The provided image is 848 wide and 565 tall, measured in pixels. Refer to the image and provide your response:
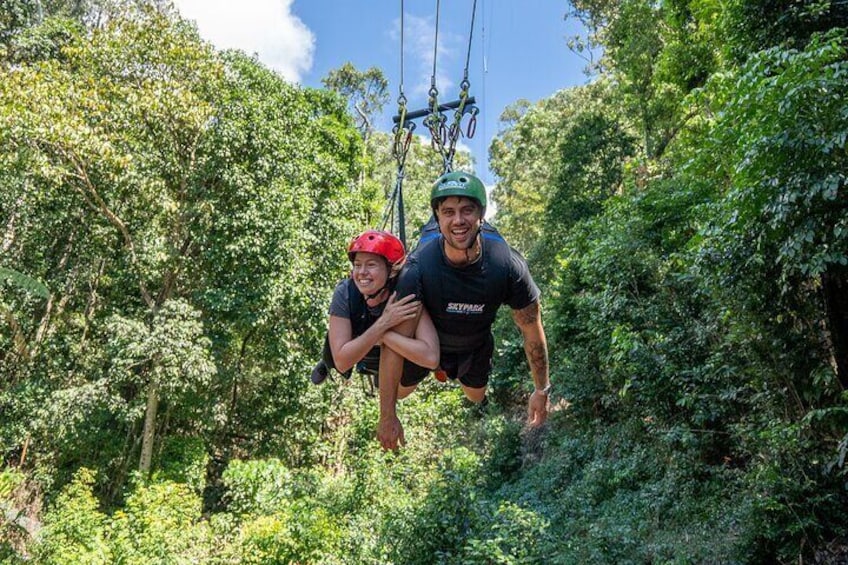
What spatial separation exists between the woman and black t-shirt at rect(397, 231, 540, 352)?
0.11m

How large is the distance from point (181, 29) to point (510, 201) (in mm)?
17574

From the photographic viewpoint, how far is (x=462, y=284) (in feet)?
9.32

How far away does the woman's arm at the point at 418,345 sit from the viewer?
8.75 feet

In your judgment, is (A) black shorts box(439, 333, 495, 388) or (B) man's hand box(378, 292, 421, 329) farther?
(A) black shorts box(439, 333, 495, 388)

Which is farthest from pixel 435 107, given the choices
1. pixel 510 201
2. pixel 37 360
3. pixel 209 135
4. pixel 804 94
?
pixel 510 201

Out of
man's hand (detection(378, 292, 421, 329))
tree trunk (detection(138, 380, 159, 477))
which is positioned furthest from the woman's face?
tree trunk (detection(138, 380, 159, 477))

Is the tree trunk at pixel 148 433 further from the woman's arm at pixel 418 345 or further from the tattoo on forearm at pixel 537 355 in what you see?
the woman's arm at pixel 418 345

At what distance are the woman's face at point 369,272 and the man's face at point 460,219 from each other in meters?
0.44

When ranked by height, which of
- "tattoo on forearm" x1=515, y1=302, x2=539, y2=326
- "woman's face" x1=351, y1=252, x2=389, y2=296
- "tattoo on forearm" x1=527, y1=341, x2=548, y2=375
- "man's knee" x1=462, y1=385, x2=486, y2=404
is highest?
"woman's face" x1=351, y1=252, x2=389, y2=296

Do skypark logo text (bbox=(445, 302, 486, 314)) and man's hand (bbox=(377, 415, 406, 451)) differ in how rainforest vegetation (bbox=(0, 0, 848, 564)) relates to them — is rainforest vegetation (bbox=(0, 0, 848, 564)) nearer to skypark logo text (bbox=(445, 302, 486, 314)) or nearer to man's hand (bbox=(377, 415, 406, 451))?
skypark logo text (bbox=(445, 302, 486, 314))

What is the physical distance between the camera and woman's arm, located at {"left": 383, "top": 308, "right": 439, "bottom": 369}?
105 inches

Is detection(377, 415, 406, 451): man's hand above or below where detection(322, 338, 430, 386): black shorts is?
below

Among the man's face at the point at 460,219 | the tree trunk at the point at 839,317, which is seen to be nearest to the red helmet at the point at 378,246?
the man's face at the point at 460,219

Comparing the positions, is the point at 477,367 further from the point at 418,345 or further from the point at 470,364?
the point at 418,345
